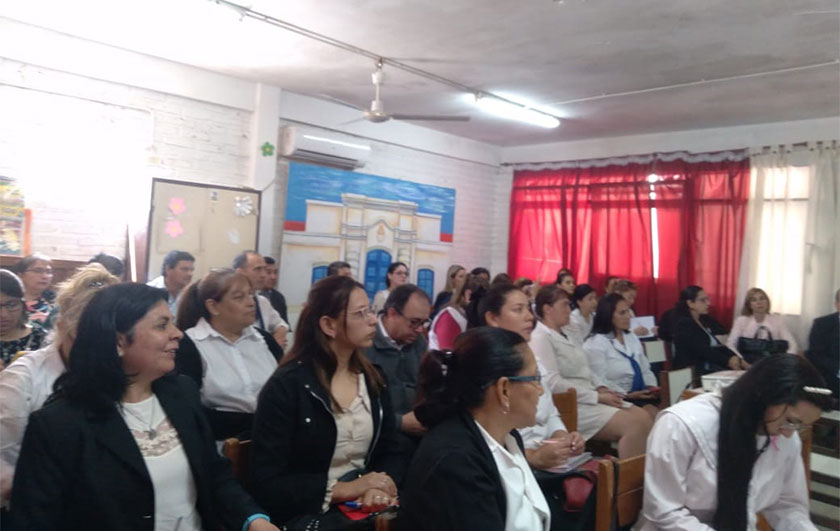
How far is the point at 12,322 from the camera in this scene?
8.39 ft

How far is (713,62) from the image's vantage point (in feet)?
15.7

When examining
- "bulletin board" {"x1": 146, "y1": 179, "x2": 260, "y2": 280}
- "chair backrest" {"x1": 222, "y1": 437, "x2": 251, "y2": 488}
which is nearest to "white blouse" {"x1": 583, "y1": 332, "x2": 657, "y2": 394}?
"chair backrest" {"x1": 222, "y1": 437, "x2": 251, "y2": 488}

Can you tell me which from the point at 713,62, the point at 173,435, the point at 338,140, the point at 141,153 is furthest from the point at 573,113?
the point at 173,435

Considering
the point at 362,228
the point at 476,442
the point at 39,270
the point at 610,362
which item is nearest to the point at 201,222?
the point at 39,270

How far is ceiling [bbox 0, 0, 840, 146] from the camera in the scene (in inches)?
154

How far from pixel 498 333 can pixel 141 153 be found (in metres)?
4.59

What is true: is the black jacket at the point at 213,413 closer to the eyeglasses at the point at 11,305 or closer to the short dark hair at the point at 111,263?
the eyeglasses at the point at 11,305

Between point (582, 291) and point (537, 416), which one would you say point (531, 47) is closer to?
point (582, 291)

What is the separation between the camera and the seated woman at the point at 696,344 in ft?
17.5

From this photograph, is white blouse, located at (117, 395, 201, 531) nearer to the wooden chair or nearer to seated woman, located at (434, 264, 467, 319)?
the wooden chair

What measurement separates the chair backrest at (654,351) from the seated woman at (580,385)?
1.41 metres

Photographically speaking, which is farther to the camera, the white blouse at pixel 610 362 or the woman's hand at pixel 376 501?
the white blouse at pixel 610 362

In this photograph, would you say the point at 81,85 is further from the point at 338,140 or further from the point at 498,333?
the point at 498,333

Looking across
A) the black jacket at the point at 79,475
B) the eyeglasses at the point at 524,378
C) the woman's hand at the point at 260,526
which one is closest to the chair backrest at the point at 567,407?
the eyeglasses at the point at 524,378
